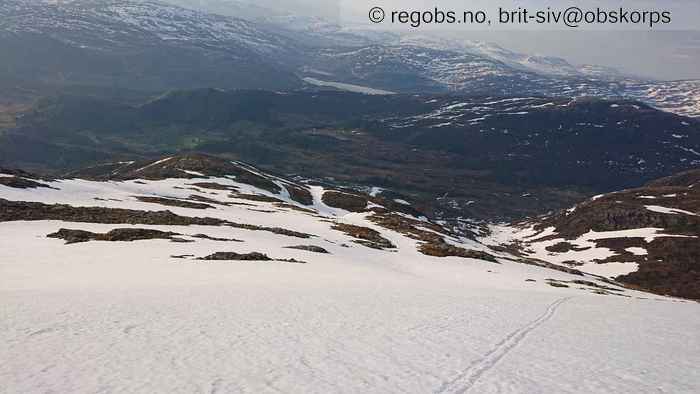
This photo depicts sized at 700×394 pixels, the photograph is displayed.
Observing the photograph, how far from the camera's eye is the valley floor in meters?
12.3

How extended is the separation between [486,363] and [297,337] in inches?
241

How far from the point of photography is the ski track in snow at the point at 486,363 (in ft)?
41.8

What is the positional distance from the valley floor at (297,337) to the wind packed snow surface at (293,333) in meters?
0.07

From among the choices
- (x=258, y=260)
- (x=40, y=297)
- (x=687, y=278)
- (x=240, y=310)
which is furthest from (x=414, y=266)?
(x=687, y=278)

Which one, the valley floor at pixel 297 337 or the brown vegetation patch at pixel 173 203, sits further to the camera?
the brown vegetation patch at pixel 173 203

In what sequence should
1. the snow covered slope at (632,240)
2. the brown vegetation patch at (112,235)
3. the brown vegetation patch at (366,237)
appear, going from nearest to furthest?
the brown vegetation patch at (112,235) → the brown vegetation patch at (366,237) → the snow covered slope at (632,240)

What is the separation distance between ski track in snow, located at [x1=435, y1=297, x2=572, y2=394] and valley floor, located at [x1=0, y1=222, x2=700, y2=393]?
2.6 inches

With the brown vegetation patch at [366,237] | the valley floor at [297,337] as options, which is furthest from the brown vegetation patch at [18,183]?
the brown vegetation patch at [366,237]

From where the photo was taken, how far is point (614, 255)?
113 metres

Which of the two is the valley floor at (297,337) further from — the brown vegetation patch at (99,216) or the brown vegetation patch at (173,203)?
the brown vegetation patch at (173,203)

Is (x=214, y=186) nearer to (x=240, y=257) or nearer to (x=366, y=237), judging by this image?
(x=366, y=237)

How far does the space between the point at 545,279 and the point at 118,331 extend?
149ft

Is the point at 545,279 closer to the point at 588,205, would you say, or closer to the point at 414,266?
the point at 414,266

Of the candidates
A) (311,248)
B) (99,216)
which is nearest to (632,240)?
(311,248)
